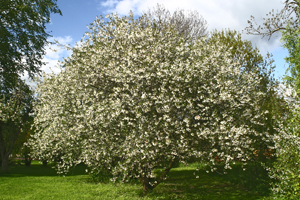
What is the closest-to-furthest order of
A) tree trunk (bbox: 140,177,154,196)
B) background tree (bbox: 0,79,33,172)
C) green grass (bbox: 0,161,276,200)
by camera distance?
tree trunk (bbox: 140,177,154,196)
green grass (bbox: 0,161,276,200)
background tree (bbox: 0,79,33,172)

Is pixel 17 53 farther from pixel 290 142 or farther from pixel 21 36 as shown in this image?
pixel 290 142

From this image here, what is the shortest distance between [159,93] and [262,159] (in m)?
8.91

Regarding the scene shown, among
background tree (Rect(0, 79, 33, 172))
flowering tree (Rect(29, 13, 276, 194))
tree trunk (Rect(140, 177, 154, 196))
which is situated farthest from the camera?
background tree (Rect(0, 79, 33, 172))

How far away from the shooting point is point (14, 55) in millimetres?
24969

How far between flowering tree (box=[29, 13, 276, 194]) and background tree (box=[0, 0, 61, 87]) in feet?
52.4

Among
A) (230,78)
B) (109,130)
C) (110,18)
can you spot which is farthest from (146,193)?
(110,18)

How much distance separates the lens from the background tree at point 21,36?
2410cm

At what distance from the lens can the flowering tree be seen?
966 centimetres

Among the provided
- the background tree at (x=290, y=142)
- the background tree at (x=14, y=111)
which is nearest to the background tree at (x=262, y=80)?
the background tree at (x=290, y=142)

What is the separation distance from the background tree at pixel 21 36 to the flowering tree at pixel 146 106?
15960mm

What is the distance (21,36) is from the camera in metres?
25.0

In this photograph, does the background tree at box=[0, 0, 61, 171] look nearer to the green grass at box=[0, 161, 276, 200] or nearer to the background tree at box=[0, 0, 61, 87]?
the background tree at box=[0, 0, 61, 87]

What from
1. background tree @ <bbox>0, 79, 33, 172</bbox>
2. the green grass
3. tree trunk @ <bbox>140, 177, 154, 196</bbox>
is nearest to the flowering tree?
tree trunk @ <bbox>140, 177, 154, 196</bbox>

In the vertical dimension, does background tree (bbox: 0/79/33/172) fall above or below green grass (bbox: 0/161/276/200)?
above
